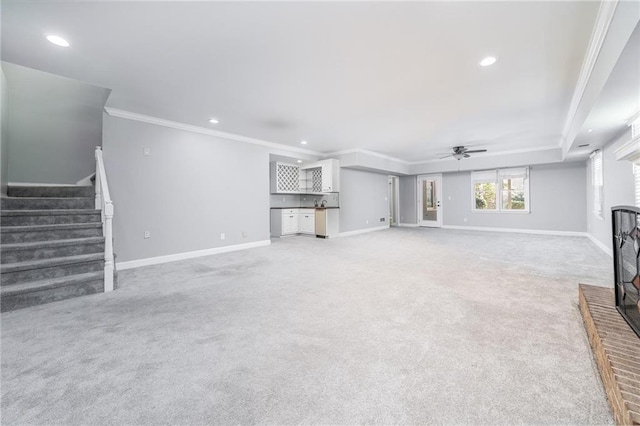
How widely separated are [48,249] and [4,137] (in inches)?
115

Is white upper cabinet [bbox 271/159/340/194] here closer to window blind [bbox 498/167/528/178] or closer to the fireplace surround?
window blind [bbox 498/167/528/178]

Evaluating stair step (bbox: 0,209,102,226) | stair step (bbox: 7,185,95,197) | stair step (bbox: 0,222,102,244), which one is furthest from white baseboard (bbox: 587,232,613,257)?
stair step (bbox: 7,185,95,197)

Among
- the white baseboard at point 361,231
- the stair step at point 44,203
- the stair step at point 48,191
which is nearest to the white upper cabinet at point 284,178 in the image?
the white baseboard at point 361,231

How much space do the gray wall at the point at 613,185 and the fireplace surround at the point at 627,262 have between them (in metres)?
2.68

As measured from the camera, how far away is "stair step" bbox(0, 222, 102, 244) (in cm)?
303

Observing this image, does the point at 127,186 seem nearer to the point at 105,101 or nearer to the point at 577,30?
the point at 105,101

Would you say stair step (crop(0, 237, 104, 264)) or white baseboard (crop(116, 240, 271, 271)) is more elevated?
stair step (crop(0, 237, 104, 264))

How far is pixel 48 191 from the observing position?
425cm

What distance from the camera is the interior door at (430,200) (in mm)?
9883

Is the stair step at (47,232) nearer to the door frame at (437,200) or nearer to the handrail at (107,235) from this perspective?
the handrail at (107,235)

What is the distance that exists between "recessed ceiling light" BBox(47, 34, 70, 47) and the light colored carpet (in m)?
2.56

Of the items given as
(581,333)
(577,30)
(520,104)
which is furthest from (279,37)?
(520,104)

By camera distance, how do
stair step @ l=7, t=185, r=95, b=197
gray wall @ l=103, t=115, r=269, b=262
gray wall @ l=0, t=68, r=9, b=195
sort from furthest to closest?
gray wall @ l=103, t=115, r=269, b=262
stair step @ l=7, t=185, r=95, b=197
gray wall @ l=0, t=68, r=9, b=195

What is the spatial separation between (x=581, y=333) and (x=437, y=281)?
4.72 feet
